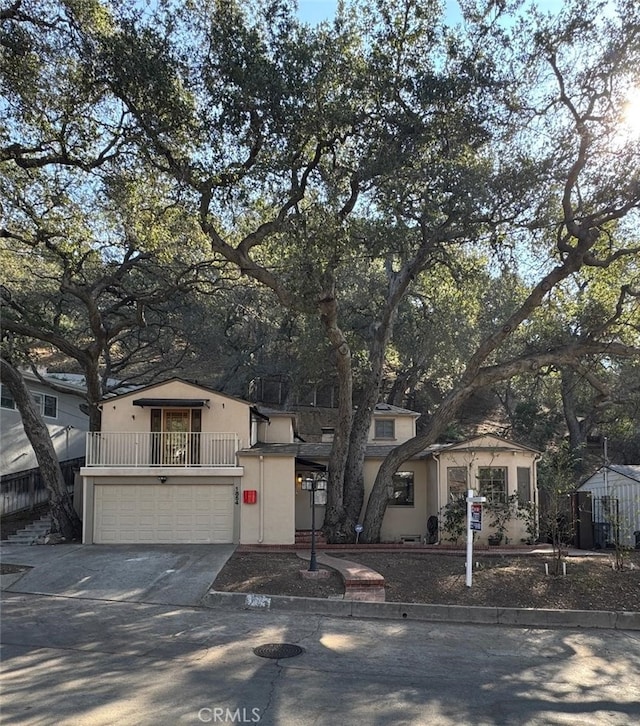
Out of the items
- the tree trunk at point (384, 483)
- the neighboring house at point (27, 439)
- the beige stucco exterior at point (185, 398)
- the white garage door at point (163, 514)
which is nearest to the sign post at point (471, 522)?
the tree trunk at point (384, 483)

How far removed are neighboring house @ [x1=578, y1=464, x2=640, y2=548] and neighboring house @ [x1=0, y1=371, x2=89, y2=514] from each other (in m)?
18.7

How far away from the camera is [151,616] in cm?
988

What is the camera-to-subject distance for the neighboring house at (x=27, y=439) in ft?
68.7

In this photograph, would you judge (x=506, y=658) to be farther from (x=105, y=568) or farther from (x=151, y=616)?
(x=105, y=568)

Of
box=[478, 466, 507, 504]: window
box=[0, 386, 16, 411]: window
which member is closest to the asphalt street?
box=[478, 466, 507, 504]: window

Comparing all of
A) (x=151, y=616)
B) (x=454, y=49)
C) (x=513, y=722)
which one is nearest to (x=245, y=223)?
(x=454, y=49)

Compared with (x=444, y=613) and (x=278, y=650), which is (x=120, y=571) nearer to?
(x=278, y=650)

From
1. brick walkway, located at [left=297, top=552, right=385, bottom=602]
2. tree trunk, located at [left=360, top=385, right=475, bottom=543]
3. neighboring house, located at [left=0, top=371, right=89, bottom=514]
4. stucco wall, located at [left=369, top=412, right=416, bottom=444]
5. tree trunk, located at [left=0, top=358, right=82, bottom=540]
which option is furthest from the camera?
stucco wall, located at [left=369, top=412, right=416, bottom=444]

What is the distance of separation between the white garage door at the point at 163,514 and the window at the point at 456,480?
6867 mm

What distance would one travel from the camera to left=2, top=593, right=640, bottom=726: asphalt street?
217 inches

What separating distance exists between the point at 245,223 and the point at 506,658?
527 inches

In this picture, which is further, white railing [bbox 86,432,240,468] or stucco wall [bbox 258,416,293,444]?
stucco wall [bbox 258,416,293,444]

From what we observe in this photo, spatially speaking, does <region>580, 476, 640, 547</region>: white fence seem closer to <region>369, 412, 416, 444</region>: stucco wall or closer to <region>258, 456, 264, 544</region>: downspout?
<region>369, 412, 416, 444</region>: stucco wall

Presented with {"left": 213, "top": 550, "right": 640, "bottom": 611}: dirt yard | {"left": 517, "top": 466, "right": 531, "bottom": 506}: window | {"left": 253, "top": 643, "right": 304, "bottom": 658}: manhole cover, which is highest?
{"left": 517, "top": 466, "right": 531, "bottom": 506}: window
